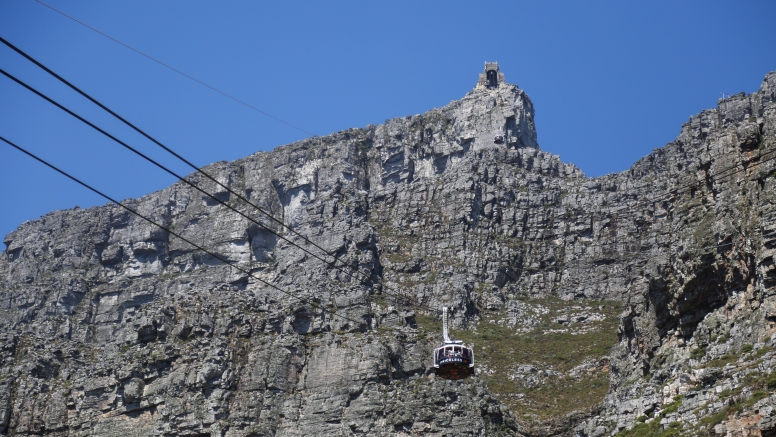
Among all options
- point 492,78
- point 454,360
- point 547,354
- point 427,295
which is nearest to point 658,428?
point 454,360

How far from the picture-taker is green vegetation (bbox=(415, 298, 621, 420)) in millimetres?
107562

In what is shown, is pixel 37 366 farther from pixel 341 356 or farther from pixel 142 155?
pixel 142 155

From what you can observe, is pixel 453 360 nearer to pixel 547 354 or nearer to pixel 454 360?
pixel 454 360

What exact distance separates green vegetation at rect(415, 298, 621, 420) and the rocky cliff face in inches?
22.9

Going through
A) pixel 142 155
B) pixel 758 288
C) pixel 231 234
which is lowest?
pixel 142 155

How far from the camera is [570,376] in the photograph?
112938 millimetres

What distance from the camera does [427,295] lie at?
140750mm

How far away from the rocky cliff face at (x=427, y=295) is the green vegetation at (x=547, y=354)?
0.58 metres

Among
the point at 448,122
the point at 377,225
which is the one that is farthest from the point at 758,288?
the point at 448,122

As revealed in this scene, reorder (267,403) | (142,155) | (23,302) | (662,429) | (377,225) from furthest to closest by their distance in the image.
→ 1. (23,302)
2. (377,225)
3. (267,403)
4. (662,429)
5. (142,155)

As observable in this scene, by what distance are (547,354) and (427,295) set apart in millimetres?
23813

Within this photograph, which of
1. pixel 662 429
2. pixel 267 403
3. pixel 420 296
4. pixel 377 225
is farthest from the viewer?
pixel 377 225

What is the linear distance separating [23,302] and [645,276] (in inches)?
5097

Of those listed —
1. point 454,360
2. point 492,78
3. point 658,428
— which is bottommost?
point 658,428
